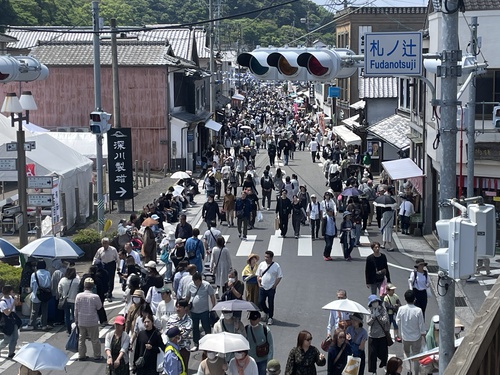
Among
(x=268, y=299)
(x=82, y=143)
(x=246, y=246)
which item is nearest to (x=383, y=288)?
(x=268, y=299)

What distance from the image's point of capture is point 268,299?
16891 mm

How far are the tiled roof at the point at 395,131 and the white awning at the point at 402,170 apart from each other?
7570 mm

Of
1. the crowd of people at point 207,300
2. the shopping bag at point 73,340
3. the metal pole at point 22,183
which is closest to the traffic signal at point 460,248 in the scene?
the crowd of people at point 207,300

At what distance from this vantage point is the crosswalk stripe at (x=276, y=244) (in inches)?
1001

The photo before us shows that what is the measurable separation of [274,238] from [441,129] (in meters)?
18.3

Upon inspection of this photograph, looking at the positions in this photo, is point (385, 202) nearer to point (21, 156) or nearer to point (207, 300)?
point (21, 156)

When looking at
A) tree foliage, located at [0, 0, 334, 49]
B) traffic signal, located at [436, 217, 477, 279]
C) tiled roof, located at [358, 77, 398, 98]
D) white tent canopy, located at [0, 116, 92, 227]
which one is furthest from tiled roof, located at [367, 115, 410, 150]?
tree foliage, located at [0, 0, 334, 49]

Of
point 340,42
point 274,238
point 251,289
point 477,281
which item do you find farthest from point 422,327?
point 340,42

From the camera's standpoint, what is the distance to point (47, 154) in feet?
90.2

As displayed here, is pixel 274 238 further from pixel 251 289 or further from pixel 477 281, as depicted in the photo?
pixel 251 289

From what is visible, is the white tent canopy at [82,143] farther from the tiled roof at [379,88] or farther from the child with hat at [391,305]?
the child with hat at [391,305]

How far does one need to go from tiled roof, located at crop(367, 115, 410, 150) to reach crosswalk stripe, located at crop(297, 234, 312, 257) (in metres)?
10.5

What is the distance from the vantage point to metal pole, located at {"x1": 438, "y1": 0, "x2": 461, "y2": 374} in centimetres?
930

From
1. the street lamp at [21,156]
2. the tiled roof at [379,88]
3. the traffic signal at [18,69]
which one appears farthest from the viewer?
the tiled roof at [379,88]
